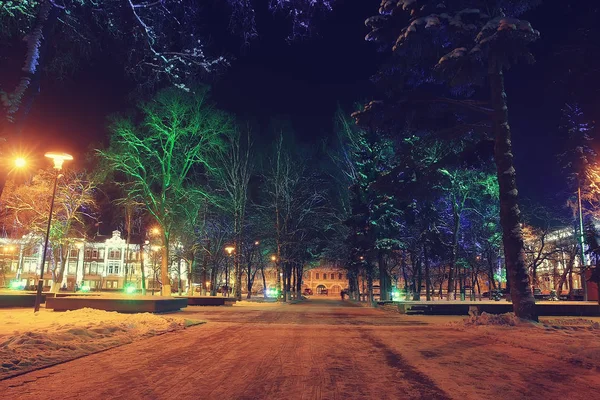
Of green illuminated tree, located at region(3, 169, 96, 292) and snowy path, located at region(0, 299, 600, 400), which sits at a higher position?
green illuminated tree, located at region(3, 169, 96, 292)

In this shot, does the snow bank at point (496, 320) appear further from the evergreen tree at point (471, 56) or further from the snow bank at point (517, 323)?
the evergreen tree at point (471, 56)

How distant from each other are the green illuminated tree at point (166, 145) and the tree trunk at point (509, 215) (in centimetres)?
1875

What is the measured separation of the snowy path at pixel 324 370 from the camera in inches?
225

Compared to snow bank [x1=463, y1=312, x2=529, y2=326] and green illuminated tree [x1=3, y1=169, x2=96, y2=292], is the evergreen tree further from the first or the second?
green illuminated tree [x1=3, y1=169, x2=96, y2=292]

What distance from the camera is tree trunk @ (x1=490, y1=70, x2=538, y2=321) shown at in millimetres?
14234

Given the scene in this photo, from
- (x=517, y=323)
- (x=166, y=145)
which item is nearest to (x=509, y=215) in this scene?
(x=517, y=323)

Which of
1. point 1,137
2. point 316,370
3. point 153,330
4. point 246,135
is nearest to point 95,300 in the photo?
point 153,330

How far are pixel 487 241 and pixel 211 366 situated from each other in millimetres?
37725

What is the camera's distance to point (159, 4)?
12109 mm

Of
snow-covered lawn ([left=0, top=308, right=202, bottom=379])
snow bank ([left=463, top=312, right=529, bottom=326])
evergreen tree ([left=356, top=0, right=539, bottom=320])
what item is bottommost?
snow-covered lawn ([left=0, top=308, right=202, bottom=379])

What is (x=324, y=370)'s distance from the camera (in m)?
7.15

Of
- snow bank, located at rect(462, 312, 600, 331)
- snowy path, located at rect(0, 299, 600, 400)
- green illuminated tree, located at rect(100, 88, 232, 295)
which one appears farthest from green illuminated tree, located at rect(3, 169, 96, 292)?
snow bank, located at rect(462, 312, 600, 331)

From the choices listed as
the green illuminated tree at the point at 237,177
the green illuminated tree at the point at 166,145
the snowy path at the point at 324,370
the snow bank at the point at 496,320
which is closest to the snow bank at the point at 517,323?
the snow bank at the point at 496,320

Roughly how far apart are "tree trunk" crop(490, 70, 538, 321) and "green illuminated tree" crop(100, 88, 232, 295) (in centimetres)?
1875
